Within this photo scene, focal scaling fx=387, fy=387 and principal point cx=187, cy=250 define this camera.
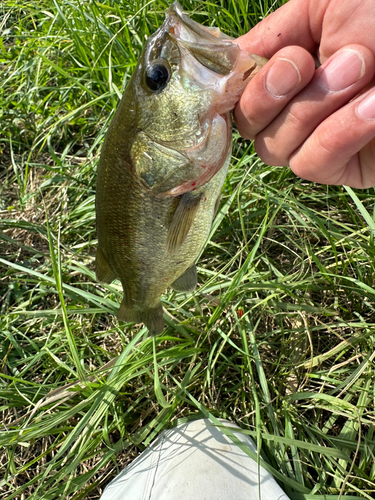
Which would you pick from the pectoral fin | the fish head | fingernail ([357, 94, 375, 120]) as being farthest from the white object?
fingernail ([357, 94, 375, 120])

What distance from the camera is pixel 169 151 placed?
1.34 m

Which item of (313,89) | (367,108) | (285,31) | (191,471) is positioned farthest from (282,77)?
(191,471)

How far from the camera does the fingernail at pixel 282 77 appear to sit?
120 centimetres

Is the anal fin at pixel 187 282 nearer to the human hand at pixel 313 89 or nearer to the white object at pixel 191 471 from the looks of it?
the human hand at pixel 313 89

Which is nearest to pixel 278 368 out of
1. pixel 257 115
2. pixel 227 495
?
pixel 227 495

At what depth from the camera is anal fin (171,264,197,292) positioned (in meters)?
1.78

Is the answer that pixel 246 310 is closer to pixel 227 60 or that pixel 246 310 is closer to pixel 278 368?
pixel 278 368

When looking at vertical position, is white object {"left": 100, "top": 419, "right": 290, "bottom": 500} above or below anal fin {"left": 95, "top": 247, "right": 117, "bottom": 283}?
below

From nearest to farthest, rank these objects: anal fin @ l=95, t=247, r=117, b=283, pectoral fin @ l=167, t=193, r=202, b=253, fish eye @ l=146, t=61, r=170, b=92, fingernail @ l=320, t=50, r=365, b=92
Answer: fingernail @ l=320, t=50, r=365, b=92, fish eye @ l=146, t=61, r=170, b=92, pectoral fin @ l=167, t=193, r=202, b=253, anal fin @ l=95, t=247, r=117, b=283

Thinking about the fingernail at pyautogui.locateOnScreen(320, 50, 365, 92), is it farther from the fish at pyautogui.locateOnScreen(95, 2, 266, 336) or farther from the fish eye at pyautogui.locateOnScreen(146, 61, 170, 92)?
the fish eye at pyautogui.locateOnScreen(146, 61, 170, 92)

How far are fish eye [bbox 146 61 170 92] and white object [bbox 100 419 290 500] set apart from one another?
1641 mm

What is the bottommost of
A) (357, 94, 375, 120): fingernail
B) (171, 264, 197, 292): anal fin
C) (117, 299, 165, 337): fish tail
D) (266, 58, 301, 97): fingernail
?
A: (117, 299, 165, 337): fish tail

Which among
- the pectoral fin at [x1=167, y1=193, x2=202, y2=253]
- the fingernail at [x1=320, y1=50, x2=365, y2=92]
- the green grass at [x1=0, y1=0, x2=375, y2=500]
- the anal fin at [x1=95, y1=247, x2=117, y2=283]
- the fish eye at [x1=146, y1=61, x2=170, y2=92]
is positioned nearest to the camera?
the fingernail at [x1=320, y1=50, x2=365, y2=92]

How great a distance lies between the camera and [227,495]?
75.3 inches
